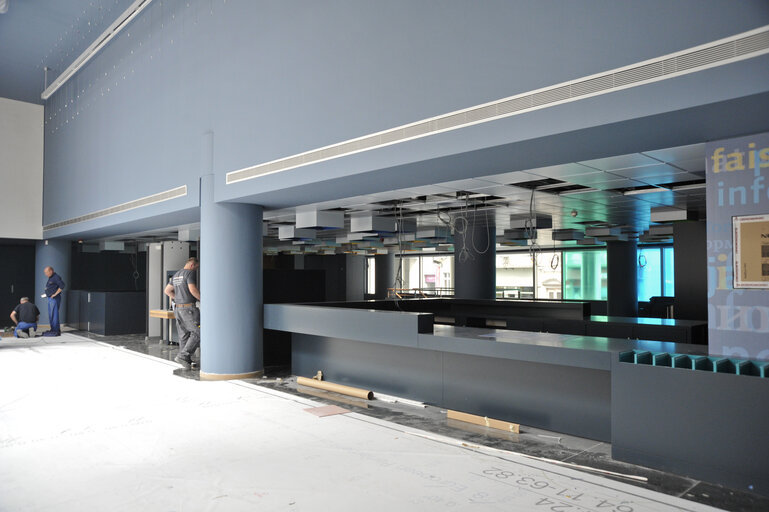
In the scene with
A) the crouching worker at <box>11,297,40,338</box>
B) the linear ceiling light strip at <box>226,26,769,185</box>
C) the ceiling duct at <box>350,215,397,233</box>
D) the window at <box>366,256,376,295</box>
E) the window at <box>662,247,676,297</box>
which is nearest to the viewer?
the linear ceiling light strip at <box>226,26,769,185</box>

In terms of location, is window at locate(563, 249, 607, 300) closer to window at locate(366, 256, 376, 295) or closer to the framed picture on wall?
window at locate(366, 256, 376, 295)

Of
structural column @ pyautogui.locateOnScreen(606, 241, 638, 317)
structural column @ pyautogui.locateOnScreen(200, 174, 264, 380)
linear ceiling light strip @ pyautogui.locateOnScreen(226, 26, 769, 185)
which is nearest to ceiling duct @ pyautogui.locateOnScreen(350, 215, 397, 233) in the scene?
structural column @ pyautogui.locateOnScreen(200, 174, 264, 380)

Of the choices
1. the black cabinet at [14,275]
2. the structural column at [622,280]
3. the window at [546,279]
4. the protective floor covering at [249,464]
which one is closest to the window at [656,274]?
the structural column at [622,280]

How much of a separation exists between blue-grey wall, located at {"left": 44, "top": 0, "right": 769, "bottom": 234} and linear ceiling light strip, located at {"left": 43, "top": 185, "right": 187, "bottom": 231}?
14 centimetres

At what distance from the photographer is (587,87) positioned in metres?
3.68

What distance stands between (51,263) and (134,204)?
646 centimetres

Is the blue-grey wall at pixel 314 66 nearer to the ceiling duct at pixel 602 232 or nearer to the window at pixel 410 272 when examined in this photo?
the ceiling duct at pixel 602 232

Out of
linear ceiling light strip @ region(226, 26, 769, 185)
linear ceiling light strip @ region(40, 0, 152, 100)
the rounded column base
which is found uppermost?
linear ceiling light strip @ region(40, 0, 152, 100)

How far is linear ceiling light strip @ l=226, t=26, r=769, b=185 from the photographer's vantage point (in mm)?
3059

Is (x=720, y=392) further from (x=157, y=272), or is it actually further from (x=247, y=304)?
(x=157, y=272)

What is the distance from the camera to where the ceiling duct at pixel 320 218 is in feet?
28.1

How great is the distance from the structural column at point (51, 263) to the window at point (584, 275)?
16279 mm

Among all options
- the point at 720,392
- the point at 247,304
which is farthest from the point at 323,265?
the point at 720,392

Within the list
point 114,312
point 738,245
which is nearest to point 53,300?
point 114,312
